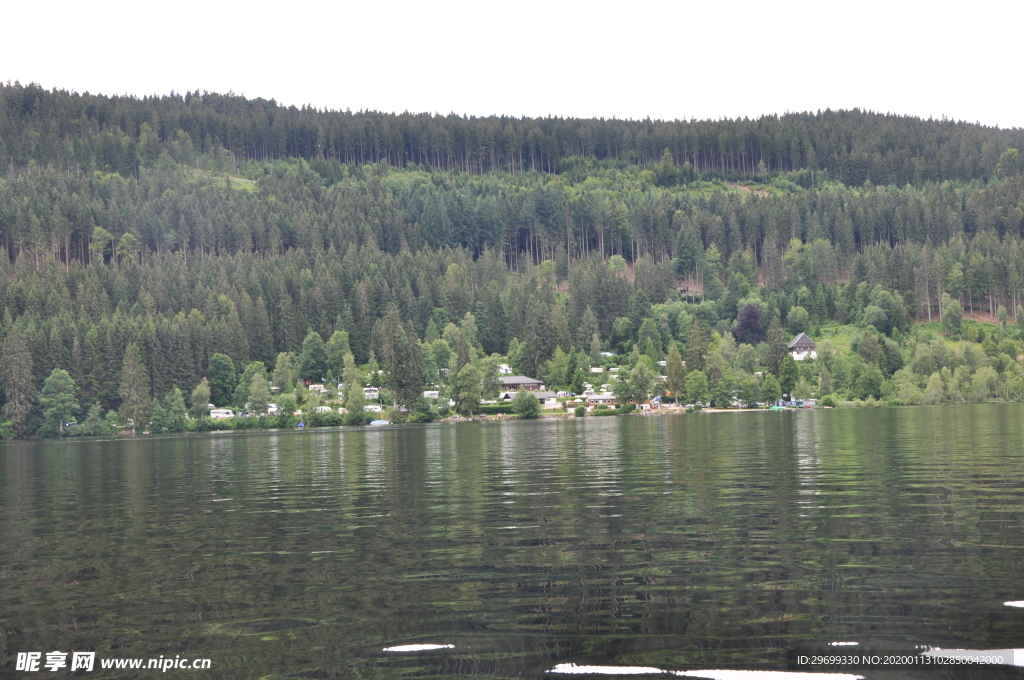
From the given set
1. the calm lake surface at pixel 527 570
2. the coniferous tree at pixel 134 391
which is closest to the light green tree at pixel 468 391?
the coniferous tree at pixel 134 391

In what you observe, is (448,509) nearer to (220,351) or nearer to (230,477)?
(230,477)

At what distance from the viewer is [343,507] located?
37.2 m

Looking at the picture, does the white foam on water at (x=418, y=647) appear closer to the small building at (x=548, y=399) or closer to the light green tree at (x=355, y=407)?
the light green tree at (x=355, y=407)

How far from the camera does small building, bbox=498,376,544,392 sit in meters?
190

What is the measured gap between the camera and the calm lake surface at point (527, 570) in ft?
54.2

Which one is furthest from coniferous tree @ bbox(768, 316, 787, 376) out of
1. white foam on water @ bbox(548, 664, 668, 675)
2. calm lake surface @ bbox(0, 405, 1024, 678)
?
white foam on water @ bbox(548, 664, 668, 675)

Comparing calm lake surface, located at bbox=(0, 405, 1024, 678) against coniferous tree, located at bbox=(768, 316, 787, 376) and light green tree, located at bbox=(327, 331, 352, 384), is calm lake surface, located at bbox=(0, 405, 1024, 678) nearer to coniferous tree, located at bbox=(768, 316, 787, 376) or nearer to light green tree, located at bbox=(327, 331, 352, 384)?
coniferous tree, located at bbox=(768, 316, 787, 376)

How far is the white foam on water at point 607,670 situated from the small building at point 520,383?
172000mm

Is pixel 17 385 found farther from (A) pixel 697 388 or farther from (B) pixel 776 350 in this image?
(B) pixel 776 350

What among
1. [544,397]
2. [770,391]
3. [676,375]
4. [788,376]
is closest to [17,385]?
[544,397]

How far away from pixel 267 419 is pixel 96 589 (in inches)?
5693

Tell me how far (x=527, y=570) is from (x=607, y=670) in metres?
7.69

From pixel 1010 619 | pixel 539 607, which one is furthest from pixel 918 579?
pixel 539 607

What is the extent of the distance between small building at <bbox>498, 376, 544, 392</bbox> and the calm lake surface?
141802mm
